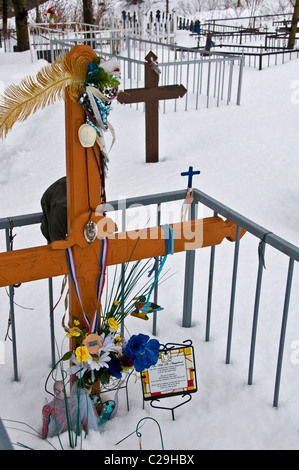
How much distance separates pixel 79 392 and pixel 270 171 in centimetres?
560

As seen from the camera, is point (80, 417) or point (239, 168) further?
point (239, 168)

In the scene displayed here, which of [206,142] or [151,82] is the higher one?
[151,82]

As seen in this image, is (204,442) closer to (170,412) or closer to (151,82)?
(170,412)

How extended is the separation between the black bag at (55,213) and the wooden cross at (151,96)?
3896mm

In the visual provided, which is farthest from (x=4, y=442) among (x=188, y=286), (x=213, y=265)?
(x=188, y=286)

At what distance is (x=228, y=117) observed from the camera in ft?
31.2

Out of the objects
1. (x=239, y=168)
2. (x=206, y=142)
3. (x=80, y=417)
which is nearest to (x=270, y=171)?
(x=239, y=168)

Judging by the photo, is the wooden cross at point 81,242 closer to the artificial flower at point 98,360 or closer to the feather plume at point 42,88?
the feather plume at point 42,88

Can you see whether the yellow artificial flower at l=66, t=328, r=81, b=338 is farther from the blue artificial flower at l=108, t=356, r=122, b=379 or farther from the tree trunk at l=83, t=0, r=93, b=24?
the tree trunk at l=83, t=0, r=93, b=24

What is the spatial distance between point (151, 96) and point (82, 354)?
211 inches

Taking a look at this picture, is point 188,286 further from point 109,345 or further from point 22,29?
point 22,29

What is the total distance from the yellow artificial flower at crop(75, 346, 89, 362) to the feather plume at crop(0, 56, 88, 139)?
961 millimetres

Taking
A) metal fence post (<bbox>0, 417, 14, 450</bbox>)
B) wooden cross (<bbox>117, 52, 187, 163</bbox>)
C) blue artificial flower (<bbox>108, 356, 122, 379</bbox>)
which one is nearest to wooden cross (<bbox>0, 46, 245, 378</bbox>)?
blue artificial flower (<bbox>108, 356, 122, 379</bbox>)

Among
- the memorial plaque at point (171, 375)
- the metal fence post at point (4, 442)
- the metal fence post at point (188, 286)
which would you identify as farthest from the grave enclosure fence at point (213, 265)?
the metal fence post at point (4, 442)
